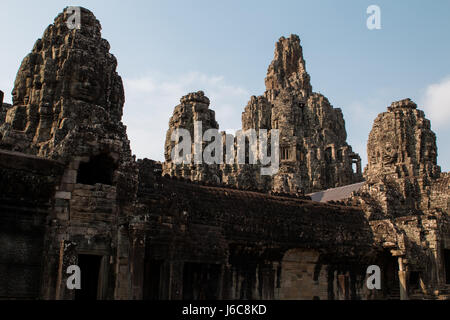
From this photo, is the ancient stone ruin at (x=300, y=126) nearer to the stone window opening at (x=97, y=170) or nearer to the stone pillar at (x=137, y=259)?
the stone window opening at (x=97, y=170)

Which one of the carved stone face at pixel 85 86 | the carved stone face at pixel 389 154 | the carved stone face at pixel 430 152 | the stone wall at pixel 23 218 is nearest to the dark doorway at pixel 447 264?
the carved stone face at pixel 389 154

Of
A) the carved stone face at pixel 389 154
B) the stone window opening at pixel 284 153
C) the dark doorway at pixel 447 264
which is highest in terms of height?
the stone window opening at pixel 284 153

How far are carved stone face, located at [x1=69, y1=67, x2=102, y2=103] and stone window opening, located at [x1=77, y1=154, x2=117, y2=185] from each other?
2.78 meters

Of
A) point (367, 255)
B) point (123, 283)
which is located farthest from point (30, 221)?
point (367, 255)

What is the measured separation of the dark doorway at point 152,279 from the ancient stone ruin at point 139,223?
0.10ft

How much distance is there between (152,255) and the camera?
15641 millimetres

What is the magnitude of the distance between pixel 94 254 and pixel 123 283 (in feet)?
4.05

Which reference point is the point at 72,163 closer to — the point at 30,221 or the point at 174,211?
the point at 30,221

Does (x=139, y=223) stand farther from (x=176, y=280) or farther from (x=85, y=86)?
(x=85, y=86)

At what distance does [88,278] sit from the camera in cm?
1497

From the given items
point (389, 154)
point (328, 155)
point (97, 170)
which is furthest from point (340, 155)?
point (97, 170)

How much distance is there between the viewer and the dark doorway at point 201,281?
1698cm

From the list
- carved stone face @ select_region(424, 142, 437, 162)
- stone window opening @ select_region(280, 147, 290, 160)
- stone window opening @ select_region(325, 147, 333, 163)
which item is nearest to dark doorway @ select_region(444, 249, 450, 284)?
carved stone face @ select_region(424, 142, 437, 162)

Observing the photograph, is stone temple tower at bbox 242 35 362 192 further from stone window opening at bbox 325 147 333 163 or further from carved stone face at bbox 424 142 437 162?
carved stone face at bbox 424 142 437 162
